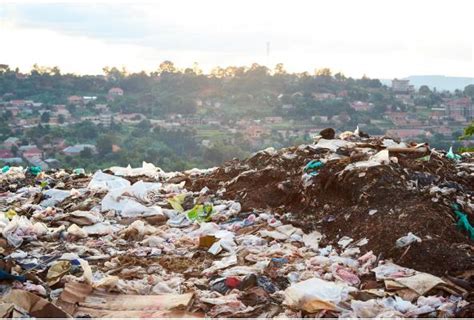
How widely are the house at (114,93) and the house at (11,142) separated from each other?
9127 mm

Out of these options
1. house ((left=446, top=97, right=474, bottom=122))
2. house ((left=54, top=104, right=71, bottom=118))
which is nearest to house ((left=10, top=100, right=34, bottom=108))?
house ((left=54, top=104, right=71, bottom=118))

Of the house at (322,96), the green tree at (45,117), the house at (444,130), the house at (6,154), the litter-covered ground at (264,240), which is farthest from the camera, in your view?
the house at (322,96)

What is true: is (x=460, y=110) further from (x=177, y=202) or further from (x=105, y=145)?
(x=177, y=202)

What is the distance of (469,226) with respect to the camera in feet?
13.3

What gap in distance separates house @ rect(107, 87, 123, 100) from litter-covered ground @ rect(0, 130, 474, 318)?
2242 cm

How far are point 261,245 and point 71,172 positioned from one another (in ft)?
14.0

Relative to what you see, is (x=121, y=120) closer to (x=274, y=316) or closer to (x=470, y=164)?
(x=470, y=164)

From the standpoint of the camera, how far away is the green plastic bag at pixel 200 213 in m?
5.05

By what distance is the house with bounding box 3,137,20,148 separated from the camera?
18250 mm

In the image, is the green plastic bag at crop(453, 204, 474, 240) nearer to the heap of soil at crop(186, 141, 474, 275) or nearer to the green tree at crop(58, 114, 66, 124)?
the heap of soil at crop(186, 141, 474, 275)

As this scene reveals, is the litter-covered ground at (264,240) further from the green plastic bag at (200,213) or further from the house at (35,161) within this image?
the house at (35,161)

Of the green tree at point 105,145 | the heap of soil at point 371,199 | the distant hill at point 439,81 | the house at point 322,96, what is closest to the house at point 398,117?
the house at point 322,96

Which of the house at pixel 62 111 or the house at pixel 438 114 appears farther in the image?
the house at pixel 62 111

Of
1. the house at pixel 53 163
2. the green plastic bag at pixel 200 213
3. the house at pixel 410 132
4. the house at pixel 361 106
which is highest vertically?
the green plastic bag at pixel 200 213
